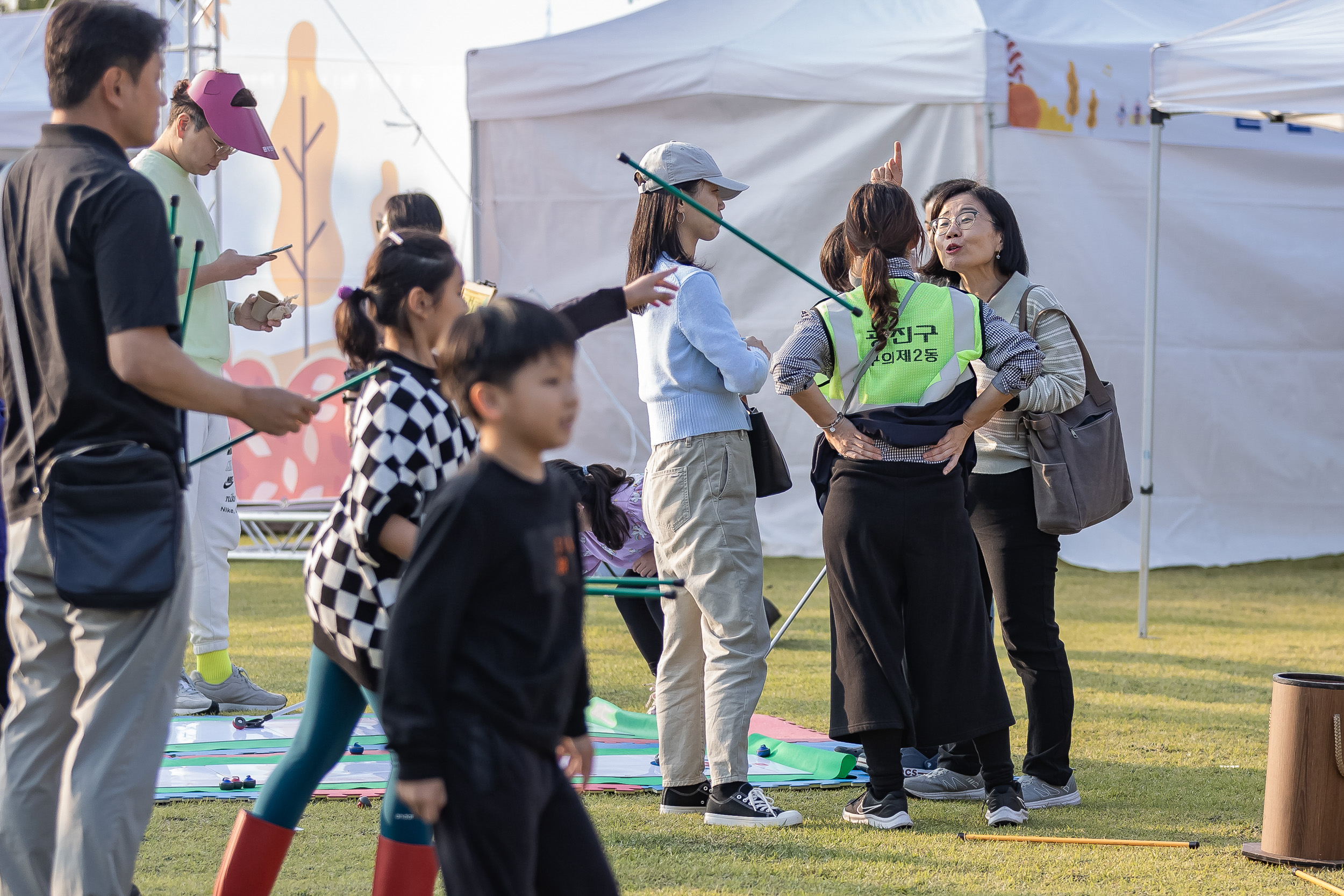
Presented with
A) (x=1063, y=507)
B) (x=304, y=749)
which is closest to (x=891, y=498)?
(x=1063, y=507)

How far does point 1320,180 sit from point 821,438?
22.1ft

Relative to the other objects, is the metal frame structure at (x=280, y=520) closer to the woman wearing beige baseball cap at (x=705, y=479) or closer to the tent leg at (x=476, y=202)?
the tent leg at (x=476, y=202)

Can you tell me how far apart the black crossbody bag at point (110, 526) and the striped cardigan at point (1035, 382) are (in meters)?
2.18

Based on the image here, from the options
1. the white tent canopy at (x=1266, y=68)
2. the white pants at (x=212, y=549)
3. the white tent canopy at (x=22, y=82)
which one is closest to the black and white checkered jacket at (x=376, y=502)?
the white pants at (x=212, y=549)

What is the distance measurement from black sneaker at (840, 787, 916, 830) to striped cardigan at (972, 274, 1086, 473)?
35.3 inches

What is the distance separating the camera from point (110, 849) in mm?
2078

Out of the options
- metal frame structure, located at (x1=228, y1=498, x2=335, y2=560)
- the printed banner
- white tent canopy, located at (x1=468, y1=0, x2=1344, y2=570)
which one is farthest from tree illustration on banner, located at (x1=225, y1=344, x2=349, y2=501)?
the printed banner

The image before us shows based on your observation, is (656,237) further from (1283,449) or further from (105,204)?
(1283,449)

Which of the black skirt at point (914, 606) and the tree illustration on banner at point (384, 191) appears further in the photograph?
the tree illustration on banner at point (384, 191)

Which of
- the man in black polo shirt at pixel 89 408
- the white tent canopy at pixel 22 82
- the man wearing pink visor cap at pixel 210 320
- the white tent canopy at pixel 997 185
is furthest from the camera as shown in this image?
the white tent canopy at pixel 997 185

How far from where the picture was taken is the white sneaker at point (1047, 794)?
3582 mm

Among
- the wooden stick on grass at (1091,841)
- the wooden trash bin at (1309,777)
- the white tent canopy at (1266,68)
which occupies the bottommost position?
the wooden stick on grass at (1091,841)

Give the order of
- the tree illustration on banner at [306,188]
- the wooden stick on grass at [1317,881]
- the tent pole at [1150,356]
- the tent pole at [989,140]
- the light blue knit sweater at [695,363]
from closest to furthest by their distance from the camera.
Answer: the wooden stick on grass at [1317,881], the light blue knit sweater at [695,363], the tent pole at [1150,356], the tent pole at [989,140], the tree illustration on banner at [306,188]

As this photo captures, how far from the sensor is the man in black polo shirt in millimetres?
2068
